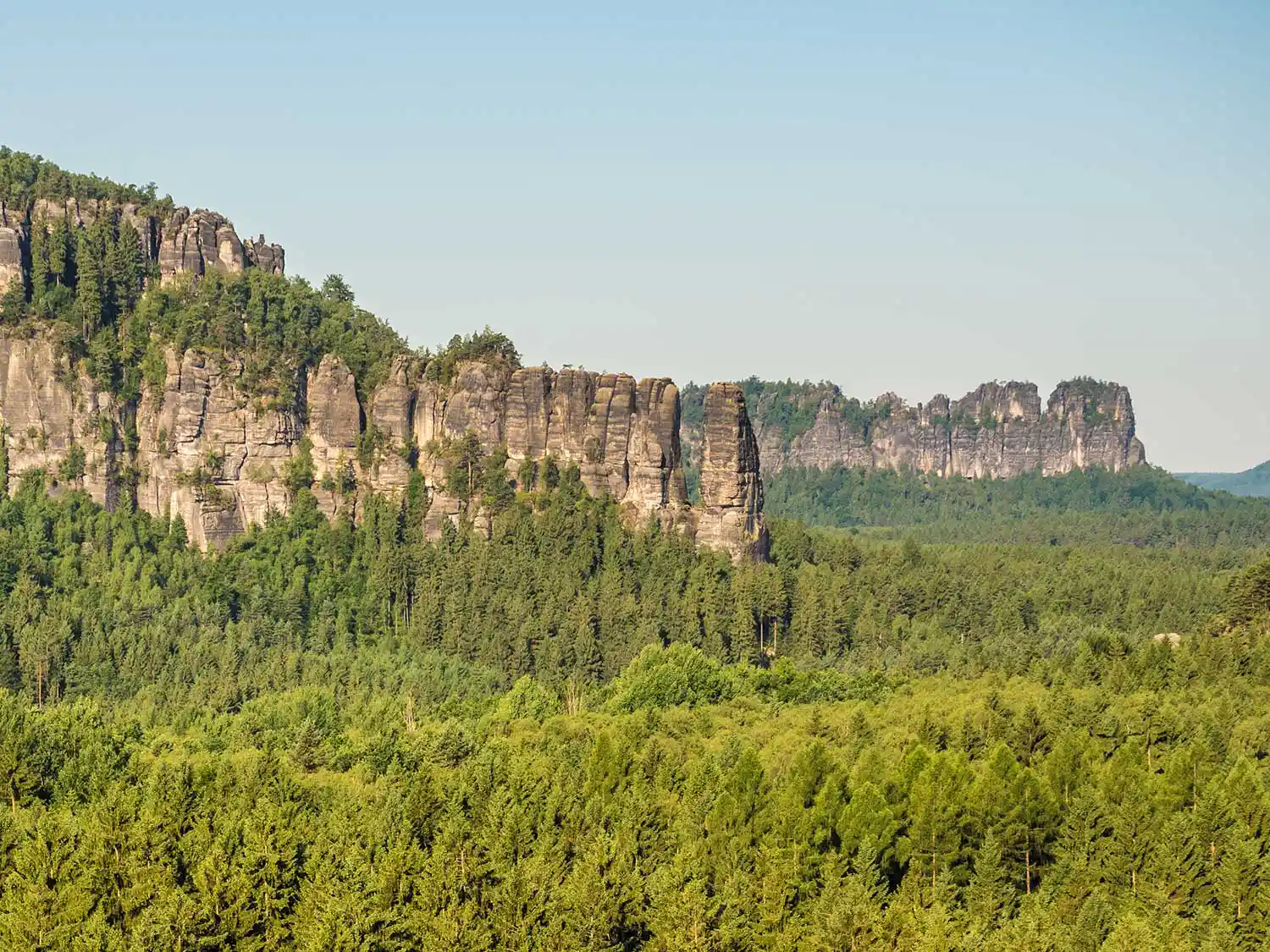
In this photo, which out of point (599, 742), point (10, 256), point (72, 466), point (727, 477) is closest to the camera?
point (599, 742)

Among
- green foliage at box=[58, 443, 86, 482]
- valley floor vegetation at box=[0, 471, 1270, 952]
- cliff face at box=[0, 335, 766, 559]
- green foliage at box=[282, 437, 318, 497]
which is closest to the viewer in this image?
valley floor vegetation at box=[0, 471, 1270, 952]

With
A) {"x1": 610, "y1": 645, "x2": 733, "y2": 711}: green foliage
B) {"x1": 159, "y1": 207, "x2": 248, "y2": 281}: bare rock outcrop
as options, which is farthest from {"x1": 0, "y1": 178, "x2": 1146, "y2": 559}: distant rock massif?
{"x1": 610, "y1": 645, "x2": 733, "y2": 711}: green foliage

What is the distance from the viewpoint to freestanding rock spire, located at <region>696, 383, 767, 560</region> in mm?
133375

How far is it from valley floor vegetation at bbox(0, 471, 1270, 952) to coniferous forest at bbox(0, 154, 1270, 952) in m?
0.21

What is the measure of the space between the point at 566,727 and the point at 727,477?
45.0 metres

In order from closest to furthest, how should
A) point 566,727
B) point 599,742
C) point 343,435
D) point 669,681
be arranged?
point 599,742 < point 566,727 < point 669,681 < point 343,435

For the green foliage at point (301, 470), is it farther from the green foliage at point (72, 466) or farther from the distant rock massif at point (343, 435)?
the green foliage at point (72, 466)

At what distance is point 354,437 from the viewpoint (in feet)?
447

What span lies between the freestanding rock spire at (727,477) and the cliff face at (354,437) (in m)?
0.13

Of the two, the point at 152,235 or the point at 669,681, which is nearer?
the point at 669,681

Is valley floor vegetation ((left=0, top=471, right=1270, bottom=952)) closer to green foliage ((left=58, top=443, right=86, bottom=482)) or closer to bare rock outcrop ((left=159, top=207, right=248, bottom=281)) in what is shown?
green foliage ((left=58, top=443, right=86, bottom=482))

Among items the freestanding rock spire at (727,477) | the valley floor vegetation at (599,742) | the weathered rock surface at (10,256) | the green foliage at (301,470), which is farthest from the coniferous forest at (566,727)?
the freestanding rock spire at (727,477)

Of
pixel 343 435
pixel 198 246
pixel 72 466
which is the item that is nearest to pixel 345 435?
pixel 343 435

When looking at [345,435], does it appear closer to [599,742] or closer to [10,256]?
[10,256]
